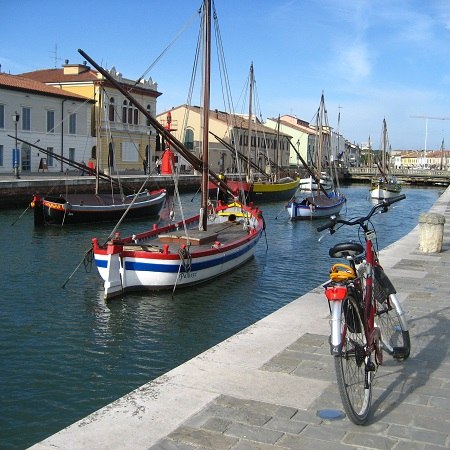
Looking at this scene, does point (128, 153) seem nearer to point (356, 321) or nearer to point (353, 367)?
point (356, 321)

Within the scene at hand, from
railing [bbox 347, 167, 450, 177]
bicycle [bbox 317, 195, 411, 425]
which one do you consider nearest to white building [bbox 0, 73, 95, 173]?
bicycle [bbox 317, 195, 411, 425]

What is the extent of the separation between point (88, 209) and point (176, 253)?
47.0ft

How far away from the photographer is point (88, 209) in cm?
2695

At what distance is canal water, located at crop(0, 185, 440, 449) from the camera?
762 centimetres

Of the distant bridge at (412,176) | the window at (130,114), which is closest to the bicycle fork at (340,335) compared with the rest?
the window at (130,114)

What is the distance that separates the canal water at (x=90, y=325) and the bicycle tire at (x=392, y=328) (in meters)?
3.55

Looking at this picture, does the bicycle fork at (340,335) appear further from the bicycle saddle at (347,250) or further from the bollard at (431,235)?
the bollard at (431,235)

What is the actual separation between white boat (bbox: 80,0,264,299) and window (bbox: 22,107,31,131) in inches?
1265

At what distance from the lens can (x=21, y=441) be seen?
6.37 meters

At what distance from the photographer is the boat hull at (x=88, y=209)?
26.0 meters

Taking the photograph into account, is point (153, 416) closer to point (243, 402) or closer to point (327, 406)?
point (243, 402)

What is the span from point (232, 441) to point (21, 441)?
307cm

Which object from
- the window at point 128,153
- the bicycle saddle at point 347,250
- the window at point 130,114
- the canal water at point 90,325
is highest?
the window at point 130,114

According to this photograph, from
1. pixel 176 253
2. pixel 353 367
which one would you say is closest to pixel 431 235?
pixel 176 253
